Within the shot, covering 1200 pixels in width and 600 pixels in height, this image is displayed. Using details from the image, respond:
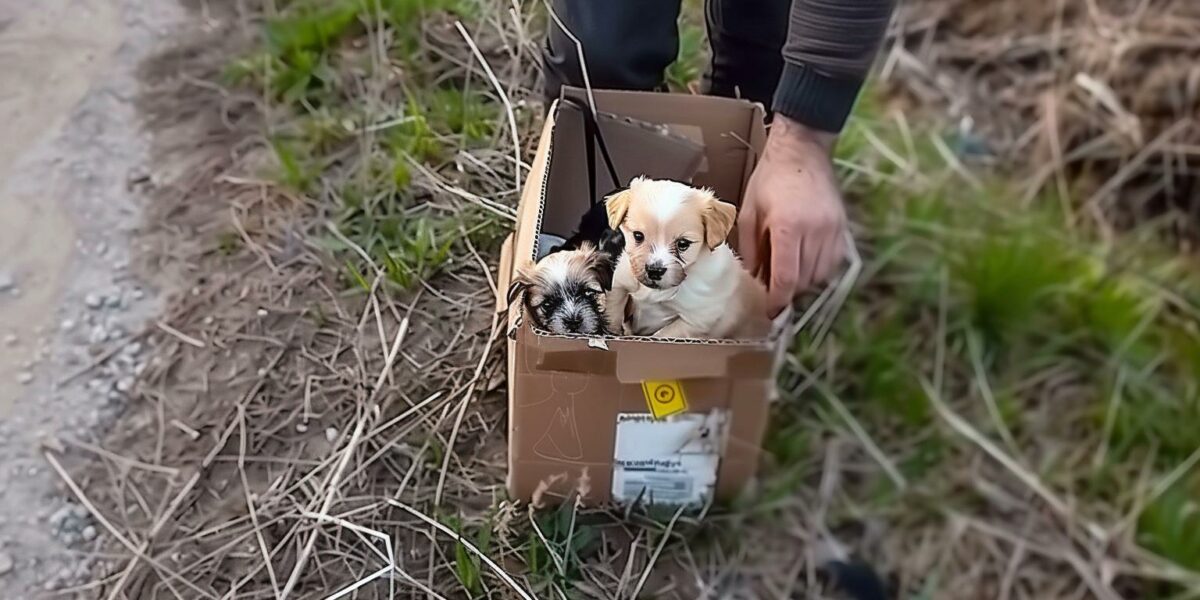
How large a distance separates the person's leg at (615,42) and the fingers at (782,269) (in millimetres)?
336

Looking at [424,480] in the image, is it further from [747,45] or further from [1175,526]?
[1175,526]

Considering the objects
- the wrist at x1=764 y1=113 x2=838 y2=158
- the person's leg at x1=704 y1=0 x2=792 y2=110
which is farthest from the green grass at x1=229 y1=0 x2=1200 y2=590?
the wrist at x1=764 y1=113 x2=838 y2=158

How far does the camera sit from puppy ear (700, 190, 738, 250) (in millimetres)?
982

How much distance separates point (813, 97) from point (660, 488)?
469 millimetres

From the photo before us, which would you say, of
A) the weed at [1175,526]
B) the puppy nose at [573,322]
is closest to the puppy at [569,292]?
the puppy nose at [573,322]

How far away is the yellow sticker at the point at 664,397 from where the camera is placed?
44.5 inches

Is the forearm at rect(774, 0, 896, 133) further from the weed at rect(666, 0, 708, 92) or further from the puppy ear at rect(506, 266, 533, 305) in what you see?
the weed at rect(666, 0, 708, 92)

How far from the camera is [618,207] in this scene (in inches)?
39.3

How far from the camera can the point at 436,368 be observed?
151 cm

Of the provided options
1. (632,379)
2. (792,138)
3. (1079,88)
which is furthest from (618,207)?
(1079,88)

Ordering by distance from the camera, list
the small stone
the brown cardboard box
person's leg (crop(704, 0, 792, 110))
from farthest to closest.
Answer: the small stone → person's leg (crop(704, 0, 792, 110)) → the brown cardboard box

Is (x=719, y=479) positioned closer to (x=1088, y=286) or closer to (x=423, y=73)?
(x=1088, y=286)

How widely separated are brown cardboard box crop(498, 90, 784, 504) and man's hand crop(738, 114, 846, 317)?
5cm

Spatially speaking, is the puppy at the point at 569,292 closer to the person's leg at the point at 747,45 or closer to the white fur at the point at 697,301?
the white fur at the point at 697,301
